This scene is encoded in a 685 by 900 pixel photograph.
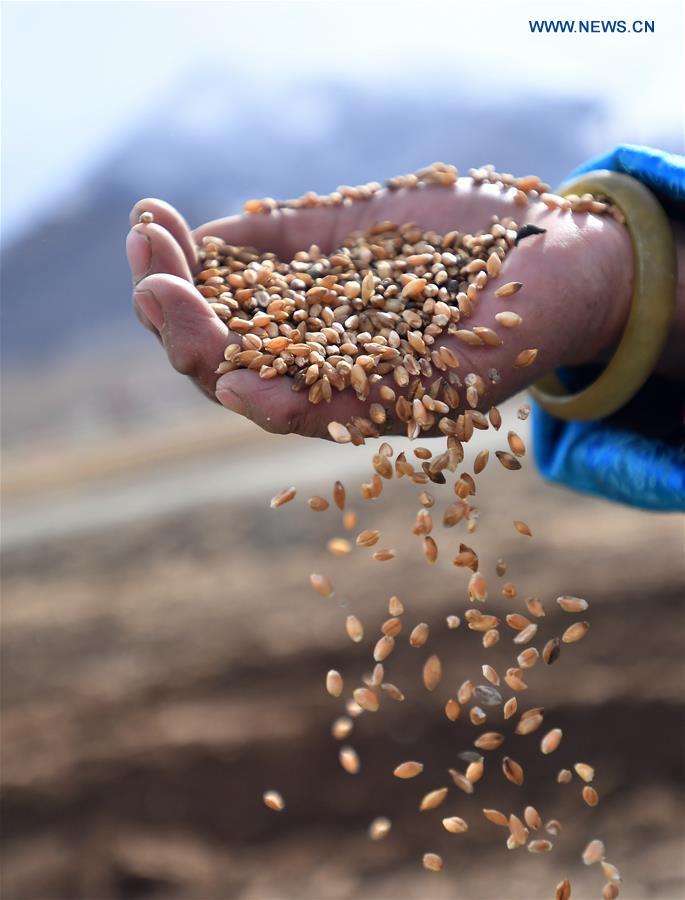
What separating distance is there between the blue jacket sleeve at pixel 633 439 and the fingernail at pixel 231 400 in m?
0.56

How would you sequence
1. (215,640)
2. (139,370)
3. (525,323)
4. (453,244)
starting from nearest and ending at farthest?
(525,323) < (453,244) < (215,640) < (139,370)

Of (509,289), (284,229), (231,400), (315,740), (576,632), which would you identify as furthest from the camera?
(315,740)

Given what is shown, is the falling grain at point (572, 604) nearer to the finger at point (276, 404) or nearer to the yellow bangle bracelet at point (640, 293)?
the yellow bangle bracelet at point (640, 293)

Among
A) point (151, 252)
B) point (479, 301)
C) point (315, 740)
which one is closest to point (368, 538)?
point (479, 301)

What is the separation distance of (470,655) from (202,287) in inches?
80.0

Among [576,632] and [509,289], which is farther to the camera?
[576,632]

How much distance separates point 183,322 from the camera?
38.2 inches

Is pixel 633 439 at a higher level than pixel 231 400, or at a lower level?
lower

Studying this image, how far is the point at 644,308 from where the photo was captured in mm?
1108

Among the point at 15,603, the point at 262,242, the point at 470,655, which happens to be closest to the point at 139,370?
the point at 15,603

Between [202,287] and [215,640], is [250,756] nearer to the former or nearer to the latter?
[215,640]

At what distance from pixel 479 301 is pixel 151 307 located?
0.38m

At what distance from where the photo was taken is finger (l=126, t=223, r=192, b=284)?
1.02 meters

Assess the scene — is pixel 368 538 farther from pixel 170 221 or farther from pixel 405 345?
pixel 170 221
